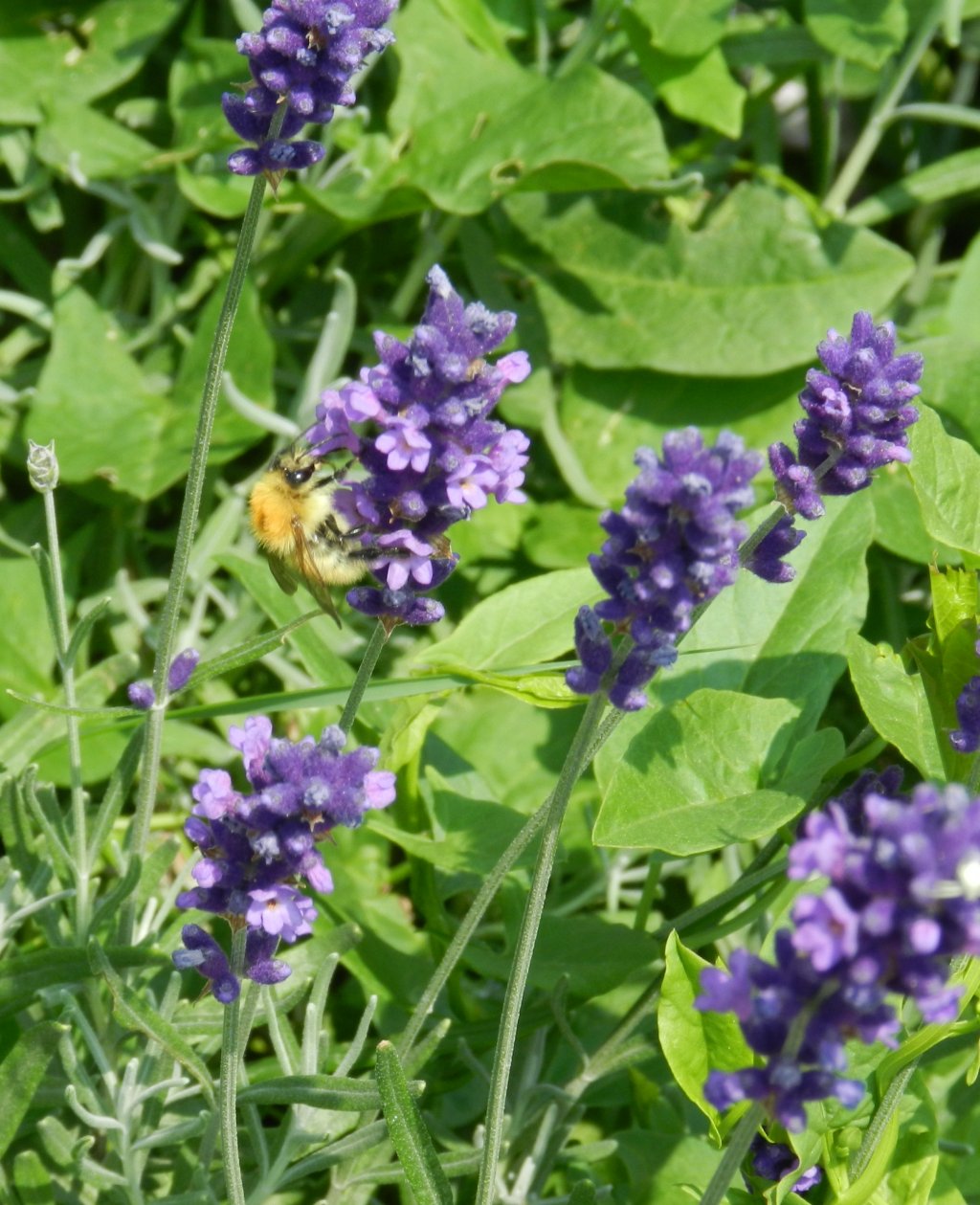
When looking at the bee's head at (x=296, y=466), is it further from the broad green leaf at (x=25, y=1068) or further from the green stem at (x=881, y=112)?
the green stem at (x=881, y=112)

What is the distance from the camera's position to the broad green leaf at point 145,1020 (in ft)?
8.79

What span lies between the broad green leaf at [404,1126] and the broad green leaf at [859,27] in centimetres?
359

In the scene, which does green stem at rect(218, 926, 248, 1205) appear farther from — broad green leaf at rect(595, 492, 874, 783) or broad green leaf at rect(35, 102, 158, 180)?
broad green leaf at rect(35, 102, 158, 180)

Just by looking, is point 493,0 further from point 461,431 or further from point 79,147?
point 461,431

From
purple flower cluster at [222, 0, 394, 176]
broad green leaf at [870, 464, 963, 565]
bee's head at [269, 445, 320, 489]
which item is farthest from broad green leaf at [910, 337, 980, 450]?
purple flower cluster at [222, 0, 394, 176]

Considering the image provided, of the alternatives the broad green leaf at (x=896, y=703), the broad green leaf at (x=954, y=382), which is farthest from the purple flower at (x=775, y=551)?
the broad green leaf at (x=954, y=382)

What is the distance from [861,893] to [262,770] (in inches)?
36.2

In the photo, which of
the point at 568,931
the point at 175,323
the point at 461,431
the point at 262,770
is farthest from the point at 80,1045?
the point at 175,323

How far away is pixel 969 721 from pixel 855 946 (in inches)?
44.3

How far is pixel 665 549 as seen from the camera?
1939mm

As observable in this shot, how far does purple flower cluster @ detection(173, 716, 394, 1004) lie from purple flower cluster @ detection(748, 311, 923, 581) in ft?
2.97

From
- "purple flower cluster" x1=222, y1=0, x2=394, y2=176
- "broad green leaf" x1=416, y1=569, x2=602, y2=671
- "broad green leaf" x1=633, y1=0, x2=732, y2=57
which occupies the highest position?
"purple flower cluster" x1=222, y1=0, x2=394, y2=176

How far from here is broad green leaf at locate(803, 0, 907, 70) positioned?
181 inches

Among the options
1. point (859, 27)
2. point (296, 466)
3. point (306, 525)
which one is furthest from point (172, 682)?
point (859, 27)
